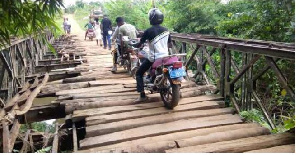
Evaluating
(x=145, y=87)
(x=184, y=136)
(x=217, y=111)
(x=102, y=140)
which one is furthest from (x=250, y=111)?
(x=102, y=140)

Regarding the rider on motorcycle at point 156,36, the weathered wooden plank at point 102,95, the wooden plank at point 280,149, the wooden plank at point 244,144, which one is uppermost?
the rider on motorcycle at point 156,36

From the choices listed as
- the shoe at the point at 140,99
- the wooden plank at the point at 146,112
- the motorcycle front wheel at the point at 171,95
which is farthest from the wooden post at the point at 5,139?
the motorcycle front wheel at the point at 171,95

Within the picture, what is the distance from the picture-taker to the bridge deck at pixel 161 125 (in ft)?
10.7

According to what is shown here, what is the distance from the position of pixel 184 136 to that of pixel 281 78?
4.65 feet

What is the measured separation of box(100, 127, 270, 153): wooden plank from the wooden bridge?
0.04ft

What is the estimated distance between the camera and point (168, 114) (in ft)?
14.1

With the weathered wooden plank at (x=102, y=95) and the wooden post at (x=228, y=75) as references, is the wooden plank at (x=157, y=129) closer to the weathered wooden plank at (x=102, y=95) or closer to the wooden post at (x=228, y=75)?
the wooden post at (x=228, y=75)

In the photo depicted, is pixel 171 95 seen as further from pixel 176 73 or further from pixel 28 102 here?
pixel 28 102

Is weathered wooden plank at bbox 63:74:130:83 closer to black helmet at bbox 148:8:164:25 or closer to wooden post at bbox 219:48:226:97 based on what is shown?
black helmet at bbox 148:8:164:25

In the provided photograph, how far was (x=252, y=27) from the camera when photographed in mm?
7074

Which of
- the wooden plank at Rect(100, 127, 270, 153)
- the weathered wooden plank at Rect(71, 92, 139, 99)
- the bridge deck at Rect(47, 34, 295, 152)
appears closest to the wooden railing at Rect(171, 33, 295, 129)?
the bridge deck at Rect(47, 34, 295, 152)

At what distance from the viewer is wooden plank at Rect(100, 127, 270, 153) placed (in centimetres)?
320

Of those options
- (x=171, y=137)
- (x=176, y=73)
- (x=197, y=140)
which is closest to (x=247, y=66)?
(x=176, y=73)

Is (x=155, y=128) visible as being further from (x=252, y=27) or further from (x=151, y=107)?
(x=252, y=27)
